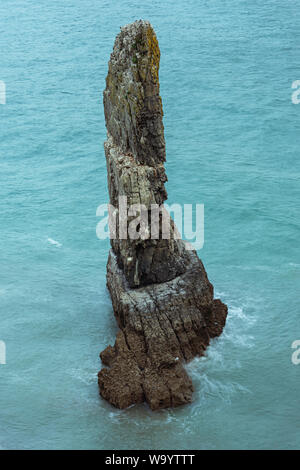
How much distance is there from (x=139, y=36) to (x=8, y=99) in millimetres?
20616

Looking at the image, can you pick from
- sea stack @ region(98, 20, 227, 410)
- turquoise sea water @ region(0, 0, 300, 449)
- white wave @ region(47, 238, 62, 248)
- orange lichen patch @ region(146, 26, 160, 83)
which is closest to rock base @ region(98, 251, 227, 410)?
sea stack @ region(98, 20, 227, 410)

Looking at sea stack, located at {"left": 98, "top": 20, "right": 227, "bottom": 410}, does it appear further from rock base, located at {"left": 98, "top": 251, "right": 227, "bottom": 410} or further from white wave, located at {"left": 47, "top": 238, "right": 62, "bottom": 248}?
white wave, located at {"left": 47, "top": 238, "right": 62, "bottom": 248}

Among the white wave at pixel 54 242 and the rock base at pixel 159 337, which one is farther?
the white wave at pixel 54 242

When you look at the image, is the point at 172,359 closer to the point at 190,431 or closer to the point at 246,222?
the point at 190,431

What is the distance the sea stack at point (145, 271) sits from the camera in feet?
50.1

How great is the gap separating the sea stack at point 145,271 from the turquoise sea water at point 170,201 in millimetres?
506

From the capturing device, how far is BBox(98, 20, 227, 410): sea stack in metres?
15.3

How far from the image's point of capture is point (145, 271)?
54.1ft

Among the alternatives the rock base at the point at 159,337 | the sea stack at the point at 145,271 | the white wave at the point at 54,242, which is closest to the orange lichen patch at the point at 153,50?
the sea stack at the point at 145,271

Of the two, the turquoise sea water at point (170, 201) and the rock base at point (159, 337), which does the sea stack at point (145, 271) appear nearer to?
the rock base at point (159, 337)

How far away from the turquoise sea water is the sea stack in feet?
1.66

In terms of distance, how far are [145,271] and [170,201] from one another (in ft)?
30.3

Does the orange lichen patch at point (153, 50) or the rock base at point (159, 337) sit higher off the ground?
the orange lichen patch at point (153, 50)

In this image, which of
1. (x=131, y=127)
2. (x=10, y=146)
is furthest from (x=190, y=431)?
(x=10, y=146)
